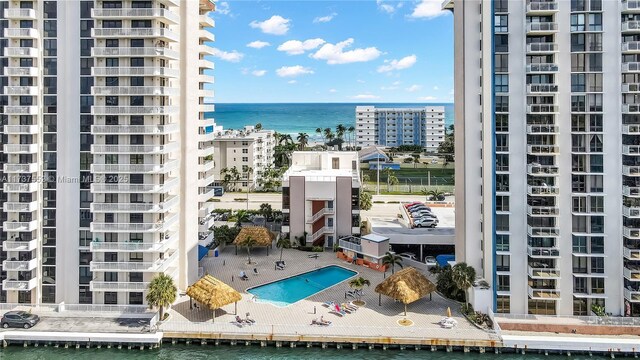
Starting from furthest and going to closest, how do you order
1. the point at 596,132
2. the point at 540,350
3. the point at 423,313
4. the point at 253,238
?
the point at 253,238 < the point at 423,313 < the point at 596,132 < the point at 540,350

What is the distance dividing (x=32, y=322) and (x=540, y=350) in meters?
34.5

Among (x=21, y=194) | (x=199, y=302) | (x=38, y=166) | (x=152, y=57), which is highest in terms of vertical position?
(x=152, y=57)

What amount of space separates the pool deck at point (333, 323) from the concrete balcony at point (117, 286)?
3.06 meters

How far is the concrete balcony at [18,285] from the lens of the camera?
33.5m

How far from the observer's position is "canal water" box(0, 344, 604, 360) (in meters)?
29.6

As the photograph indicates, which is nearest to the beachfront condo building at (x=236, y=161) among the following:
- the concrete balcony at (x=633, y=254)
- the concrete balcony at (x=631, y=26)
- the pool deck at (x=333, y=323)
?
the pool deck at (x=333, y=323)

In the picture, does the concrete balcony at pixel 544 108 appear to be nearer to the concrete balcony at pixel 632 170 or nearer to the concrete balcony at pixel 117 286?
the concrete balcony at pixel 632 170

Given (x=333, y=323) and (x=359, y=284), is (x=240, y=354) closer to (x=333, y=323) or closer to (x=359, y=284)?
(x=333, y=323)

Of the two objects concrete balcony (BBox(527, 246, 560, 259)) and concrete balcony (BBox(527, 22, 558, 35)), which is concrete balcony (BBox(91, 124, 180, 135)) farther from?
concrete balcony (BBox(527, 246, 560, 259))

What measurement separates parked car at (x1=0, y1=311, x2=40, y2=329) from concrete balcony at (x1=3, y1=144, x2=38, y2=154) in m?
11.5

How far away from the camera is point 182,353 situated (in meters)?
30.2

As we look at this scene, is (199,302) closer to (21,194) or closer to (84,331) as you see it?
(84,331)

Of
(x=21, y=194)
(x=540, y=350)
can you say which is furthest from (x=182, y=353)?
(x=540, y=350)

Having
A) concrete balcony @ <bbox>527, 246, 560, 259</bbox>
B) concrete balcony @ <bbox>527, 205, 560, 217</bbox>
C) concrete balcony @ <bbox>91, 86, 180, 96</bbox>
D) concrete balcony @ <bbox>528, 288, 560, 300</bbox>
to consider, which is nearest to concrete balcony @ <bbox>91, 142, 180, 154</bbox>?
concrete balcony @ <bbox>91, 86, 180, 96</bbox>
